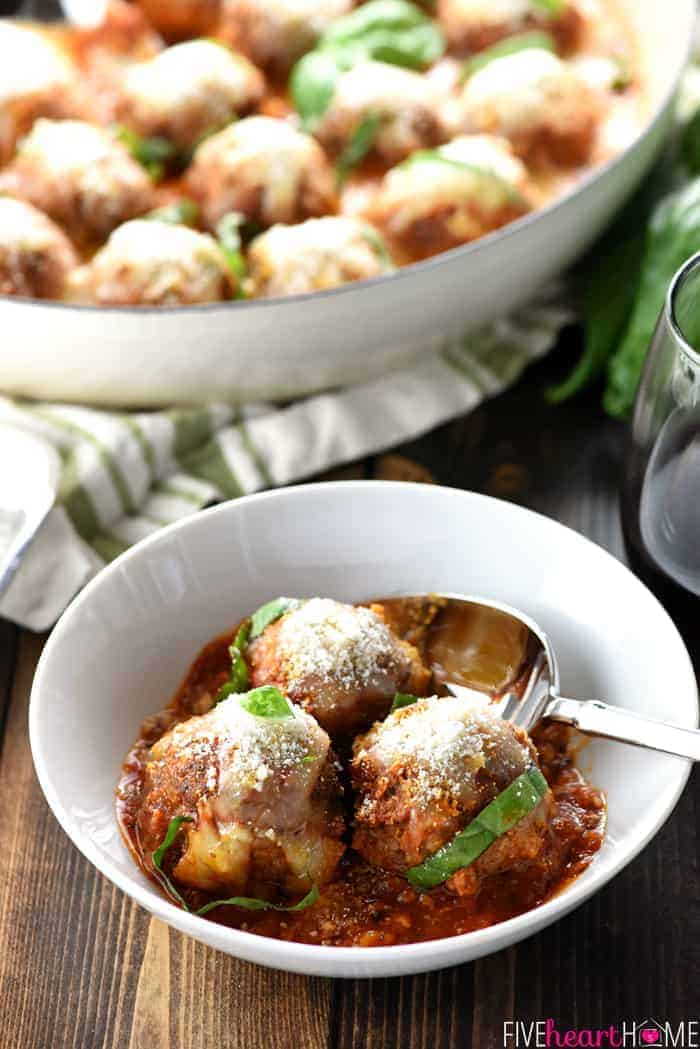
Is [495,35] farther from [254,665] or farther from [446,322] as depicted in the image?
[254,665]

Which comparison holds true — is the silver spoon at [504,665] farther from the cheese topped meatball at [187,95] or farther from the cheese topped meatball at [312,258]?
the cheese topped meatball at [187,95]

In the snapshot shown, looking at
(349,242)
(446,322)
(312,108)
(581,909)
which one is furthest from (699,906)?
(312,108)

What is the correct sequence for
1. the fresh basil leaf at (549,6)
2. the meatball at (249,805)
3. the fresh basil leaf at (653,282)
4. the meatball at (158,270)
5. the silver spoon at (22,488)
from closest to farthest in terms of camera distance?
Result: the meatball at (249,805) → the silver spoon at (22,488) → the meatball at (158,270) → the fresh basil leaf at (653,282) → the fresh basil leaf at (549,6)

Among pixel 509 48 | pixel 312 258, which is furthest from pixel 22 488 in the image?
pixel 509 48

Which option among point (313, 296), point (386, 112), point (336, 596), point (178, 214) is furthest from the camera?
point (386, 112)

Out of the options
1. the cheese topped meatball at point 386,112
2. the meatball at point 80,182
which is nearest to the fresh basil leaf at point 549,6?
the cheese topped meatball at point 386,112

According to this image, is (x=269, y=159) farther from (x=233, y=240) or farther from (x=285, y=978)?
(x=285, y=978)
